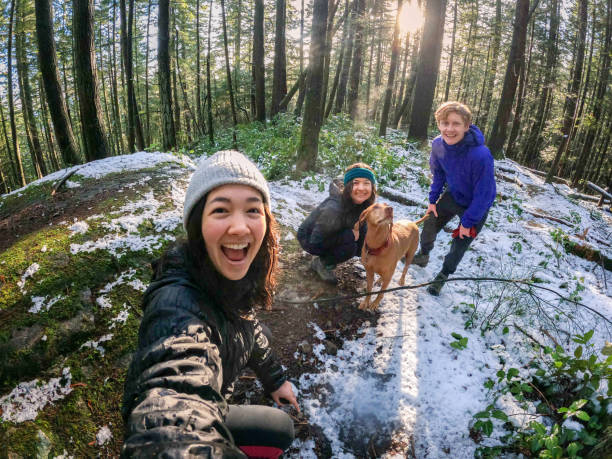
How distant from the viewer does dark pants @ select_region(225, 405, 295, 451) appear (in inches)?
67.9

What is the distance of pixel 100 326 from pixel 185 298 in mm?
1726

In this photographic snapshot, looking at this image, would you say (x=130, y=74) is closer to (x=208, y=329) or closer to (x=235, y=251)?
(x=235, y=251)

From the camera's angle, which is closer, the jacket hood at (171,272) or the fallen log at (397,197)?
the jacket hood at (171,272)

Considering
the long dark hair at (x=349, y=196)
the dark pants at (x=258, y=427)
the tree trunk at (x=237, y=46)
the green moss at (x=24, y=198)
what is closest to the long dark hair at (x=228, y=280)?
the dark pants at (x=258, y=427)

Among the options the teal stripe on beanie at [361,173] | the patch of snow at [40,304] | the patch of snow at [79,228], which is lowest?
the patch of snow at [40,304]

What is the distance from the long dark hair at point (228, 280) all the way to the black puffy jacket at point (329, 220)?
1.83 metres

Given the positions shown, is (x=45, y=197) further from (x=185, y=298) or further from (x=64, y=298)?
(x=185, y=298)

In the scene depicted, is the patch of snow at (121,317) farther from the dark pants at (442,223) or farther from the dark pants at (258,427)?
the dark pants at (442,223)

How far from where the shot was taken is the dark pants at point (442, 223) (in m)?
3.89

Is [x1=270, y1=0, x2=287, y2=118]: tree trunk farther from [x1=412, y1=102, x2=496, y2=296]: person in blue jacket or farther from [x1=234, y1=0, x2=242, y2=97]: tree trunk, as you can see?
[x1=412, y1=102, x2=496, y2=296]: person in blue jacket

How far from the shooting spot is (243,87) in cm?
2053

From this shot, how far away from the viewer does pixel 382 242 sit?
3.27m

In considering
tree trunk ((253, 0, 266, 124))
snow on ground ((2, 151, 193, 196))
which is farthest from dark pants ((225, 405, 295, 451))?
tree trunk ((253, 0, 266, 124))

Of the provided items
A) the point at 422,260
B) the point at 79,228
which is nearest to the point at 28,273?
the point at 79,228
